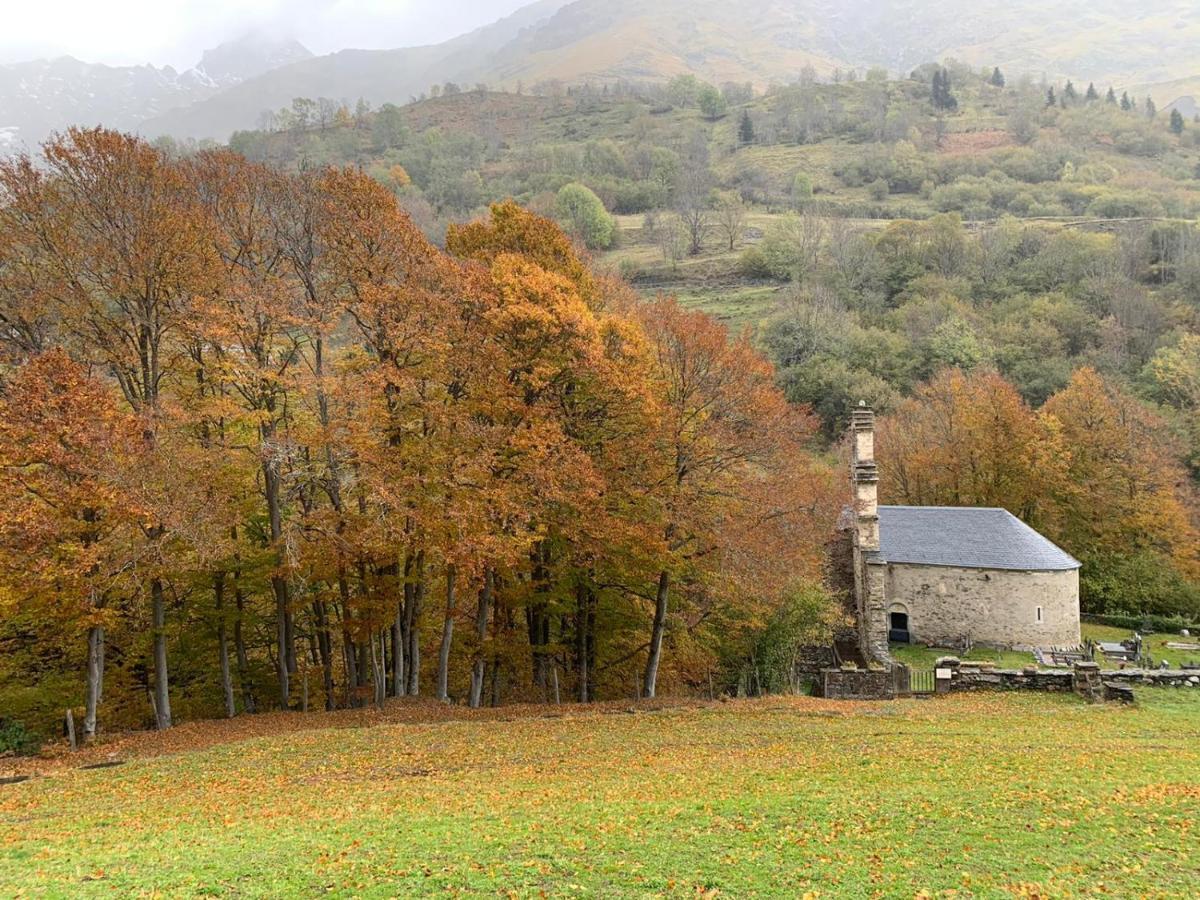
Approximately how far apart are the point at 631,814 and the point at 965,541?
29225 millimetres

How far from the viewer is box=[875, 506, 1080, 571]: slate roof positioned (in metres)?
32.8

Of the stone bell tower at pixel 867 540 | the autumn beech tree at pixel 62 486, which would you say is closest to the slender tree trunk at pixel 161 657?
the autumn beech tree at pixel 62 486

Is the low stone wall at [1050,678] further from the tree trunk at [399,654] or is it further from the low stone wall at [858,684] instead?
the tree trunk at [399,654]

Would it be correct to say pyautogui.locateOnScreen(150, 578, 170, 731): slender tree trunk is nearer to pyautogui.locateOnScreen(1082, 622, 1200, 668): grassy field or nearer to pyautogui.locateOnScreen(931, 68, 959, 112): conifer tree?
pyautogui.locateOnScreen(1082, 622, 1200, 668): grassy field

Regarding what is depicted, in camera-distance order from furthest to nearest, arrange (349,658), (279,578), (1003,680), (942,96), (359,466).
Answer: (942,96) → (349,658) → (1003,680) → (279,578) → (359,466)

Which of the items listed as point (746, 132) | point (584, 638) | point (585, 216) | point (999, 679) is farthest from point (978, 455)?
point (746, 132)

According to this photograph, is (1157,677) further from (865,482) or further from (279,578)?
(279,578)

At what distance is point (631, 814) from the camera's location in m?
11.2

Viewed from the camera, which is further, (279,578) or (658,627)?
(658,627)

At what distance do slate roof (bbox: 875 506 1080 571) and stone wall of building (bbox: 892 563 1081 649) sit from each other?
1.29 ft

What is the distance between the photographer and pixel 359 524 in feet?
62.6

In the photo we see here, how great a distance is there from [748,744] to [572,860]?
828 centimetres

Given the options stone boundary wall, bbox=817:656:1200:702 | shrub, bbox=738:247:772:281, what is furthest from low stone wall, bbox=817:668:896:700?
shrub, bbox=738:247:772:281

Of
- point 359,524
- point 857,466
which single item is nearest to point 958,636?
point 857,466
